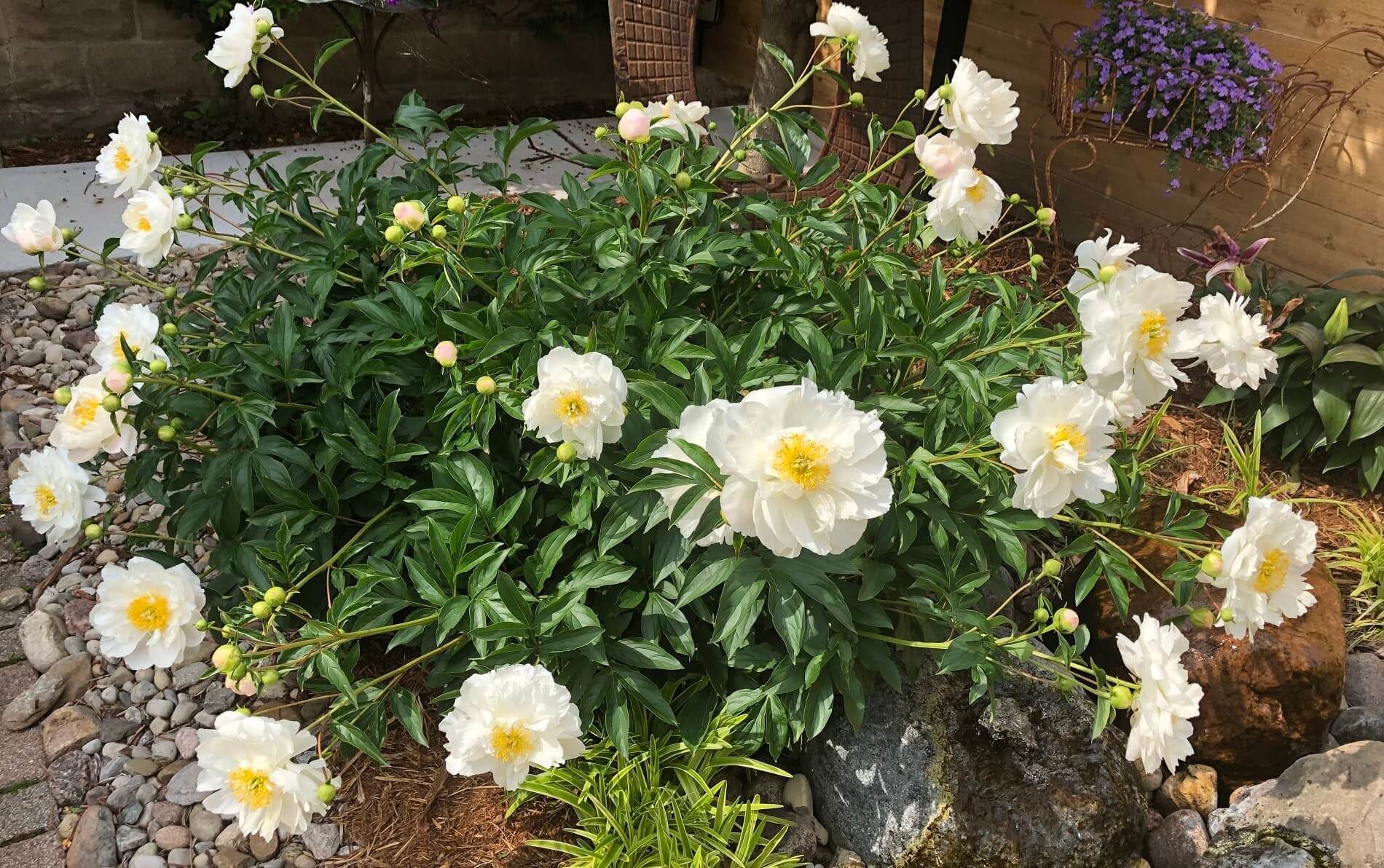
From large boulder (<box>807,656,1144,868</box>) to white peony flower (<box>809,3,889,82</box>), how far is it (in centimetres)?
118

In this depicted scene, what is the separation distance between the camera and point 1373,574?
8.61 feet

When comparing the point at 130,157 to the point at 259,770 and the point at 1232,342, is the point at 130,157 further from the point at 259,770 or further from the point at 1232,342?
the point at 1232,342

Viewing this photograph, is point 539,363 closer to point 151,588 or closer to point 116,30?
point 151,588

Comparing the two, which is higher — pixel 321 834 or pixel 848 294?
pixel 848 294

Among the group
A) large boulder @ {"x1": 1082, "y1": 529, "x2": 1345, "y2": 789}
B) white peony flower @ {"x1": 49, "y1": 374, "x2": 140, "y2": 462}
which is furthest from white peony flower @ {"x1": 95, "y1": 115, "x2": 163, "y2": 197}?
large boulder @ {"x1": 1082, "y1": 529, "x2": 1345, "y2": 789}

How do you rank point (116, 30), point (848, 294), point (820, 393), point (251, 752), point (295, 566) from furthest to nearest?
point (116, 30)
point (848, 294)
point (295, 566)
point (251, 752)
point (820, 393)

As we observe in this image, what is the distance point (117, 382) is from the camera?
1.55m

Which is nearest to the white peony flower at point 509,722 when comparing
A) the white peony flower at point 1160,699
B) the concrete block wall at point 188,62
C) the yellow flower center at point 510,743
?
the yellow flower center at point 510,743

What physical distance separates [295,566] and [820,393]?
1.05 meters

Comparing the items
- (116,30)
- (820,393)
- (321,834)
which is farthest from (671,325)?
(116,30)

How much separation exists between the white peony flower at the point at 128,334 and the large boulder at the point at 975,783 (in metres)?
1.40

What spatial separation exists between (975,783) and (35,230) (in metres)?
1.99

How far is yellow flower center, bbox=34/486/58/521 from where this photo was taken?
64.8 inches

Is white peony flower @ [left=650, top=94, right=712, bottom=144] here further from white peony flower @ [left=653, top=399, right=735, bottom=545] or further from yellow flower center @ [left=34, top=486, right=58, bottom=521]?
yellow flower center @ [left=34, top=486, right=58, bottom=521]
